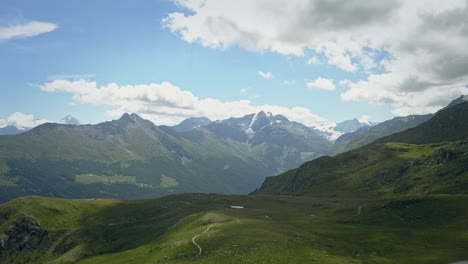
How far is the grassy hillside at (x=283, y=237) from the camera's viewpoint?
7425 cm

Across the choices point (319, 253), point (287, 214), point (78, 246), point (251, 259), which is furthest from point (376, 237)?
point (78, 246)

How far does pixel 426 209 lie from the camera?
357 ft

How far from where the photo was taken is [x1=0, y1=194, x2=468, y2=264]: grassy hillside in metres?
74.2

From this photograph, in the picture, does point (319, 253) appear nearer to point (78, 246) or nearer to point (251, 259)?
point (251, 259)

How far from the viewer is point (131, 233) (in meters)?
169

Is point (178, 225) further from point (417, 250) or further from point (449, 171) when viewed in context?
point (449, 171)

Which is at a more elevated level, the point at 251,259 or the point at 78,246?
the point at 251,259

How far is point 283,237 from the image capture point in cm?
8781

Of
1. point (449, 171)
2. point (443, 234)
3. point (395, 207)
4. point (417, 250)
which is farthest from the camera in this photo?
point (449, 171)

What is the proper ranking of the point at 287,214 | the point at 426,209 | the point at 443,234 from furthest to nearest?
1. the point at 287,214
2. the point at 426,209
3. the point at 443,234

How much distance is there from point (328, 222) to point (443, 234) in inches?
1488

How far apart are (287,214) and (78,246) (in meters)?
95.7

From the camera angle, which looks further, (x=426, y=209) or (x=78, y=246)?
(x=78, y=246)

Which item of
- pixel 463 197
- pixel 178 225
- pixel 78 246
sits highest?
pixel 463 197
